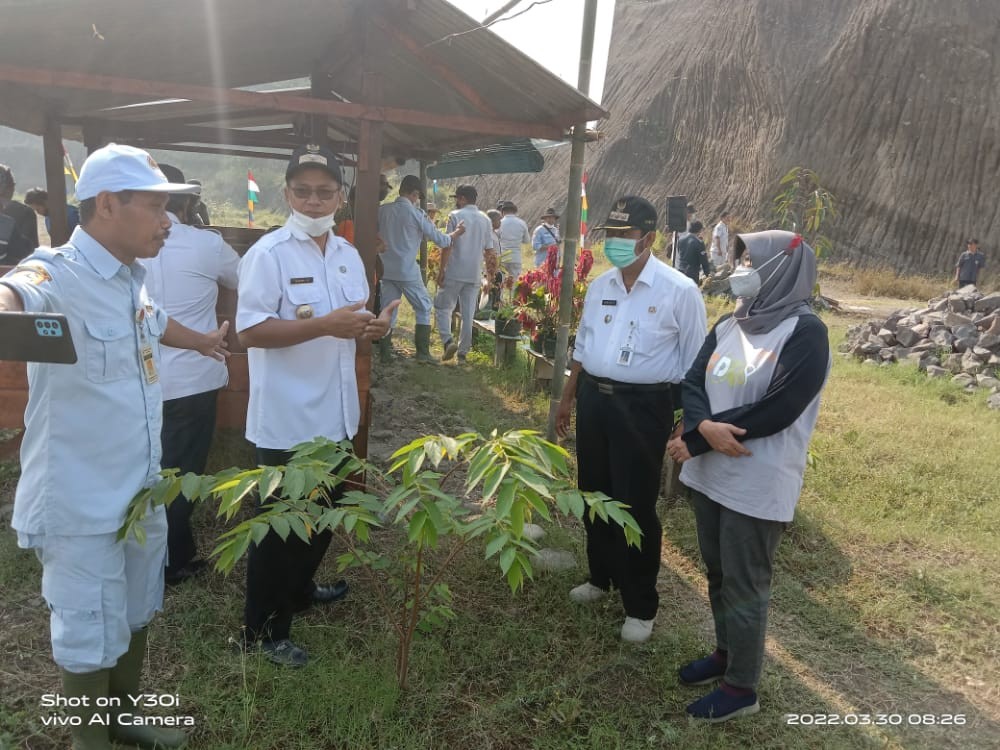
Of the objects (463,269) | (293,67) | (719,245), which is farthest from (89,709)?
(719,245)

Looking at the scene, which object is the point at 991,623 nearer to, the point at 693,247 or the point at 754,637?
the point at 754,637

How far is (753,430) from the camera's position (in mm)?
2355

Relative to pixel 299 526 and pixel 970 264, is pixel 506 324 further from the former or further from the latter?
pixel 970 264

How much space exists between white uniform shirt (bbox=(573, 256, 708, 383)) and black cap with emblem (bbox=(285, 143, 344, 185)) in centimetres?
128

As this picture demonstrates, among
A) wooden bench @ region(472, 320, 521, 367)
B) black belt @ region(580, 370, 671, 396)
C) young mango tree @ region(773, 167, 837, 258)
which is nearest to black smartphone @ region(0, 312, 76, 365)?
black belt @ region(580, 370, 671, 396)

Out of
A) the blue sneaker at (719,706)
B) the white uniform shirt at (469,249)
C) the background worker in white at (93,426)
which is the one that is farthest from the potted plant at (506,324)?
the background worker in white at (93,426)

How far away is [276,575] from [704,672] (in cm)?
174

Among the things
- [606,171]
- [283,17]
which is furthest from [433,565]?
[606,171]

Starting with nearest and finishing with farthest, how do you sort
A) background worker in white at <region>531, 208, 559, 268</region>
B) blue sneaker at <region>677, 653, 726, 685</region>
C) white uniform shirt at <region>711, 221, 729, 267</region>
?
blue sneaker at <region>677, 653, 726, 685</region> < background worker in white at <region>531, 208, 559, 268</region> < white uniform shirt at <region>711, 221, 729, 267</region>

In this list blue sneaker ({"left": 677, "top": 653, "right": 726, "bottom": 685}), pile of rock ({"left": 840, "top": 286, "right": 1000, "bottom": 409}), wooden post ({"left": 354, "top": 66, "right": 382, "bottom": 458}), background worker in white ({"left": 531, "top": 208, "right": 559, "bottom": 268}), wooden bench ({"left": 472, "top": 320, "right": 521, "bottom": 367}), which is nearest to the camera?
blue sneaker ({"left": 677, "top": 653, "right": 726, "bottom": 685})

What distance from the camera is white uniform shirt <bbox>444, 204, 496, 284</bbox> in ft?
25.3

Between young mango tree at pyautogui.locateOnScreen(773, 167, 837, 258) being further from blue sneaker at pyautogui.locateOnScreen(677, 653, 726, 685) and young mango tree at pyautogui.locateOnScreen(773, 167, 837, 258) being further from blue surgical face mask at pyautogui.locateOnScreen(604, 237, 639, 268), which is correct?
blue sneaker at pyautogui.locateOnScreen(677, 653, 726, 685)

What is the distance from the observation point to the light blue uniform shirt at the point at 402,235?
282 inches

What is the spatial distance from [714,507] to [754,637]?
0.47 meters
